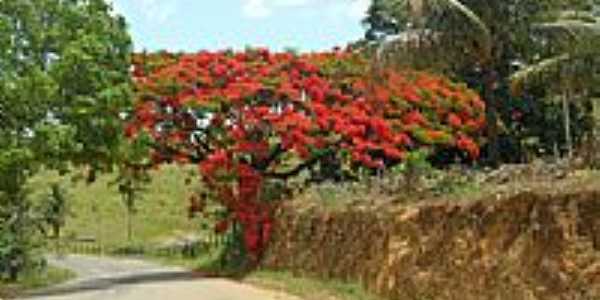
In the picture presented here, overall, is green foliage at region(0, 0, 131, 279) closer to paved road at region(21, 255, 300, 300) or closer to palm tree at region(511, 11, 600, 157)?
paved road at region(21, 255, 300, 300)

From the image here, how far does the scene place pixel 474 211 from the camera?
18234 millimetres

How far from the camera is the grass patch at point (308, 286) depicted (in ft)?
74.0

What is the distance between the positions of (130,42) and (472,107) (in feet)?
31.7

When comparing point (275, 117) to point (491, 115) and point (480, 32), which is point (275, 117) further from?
point (491, 115)

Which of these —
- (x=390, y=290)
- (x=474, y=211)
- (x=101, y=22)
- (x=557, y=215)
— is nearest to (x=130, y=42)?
(x=101, y=22)

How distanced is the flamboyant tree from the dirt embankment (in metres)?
5.01

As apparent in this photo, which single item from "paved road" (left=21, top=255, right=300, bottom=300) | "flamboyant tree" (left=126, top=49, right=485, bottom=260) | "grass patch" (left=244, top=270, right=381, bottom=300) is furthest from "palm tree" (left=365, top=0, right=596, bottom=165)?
"paved road" (left=21, top=255, right=300, bottom=300)

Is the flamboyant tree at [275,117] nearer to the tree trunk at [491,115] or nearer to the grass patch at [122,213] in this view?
the tree trunk at [491,115]

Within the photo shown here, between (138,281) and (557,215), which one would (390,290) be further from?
(138,281)

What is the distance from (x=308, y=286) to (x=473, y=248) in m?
7.37

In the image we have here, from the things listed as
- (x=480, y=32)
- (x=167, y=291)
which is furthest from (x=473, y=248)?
(x=480, y=32)

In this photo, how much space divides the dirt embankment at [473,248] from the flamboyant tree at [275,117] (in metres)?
5.01

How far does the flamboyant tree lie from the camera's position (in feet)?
99.5

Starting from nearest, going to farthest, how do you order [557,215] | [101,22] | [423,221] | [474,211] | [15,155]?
1. [557,215]
2. [474,211]
3. [423,221]
4. [15,155]
5. [101,22]
